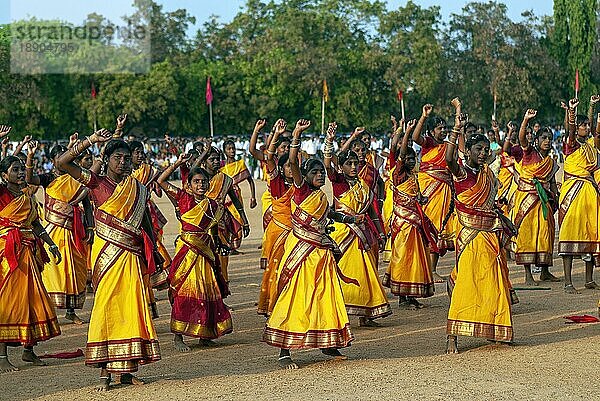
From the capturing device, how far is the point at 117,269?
7.72 meters

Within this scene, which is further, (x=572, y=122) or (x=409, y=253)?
(x=572, y=122)

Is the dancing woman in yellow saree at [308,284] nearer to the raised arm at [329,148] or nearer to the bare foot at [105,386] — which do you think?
the raised arm at [329,148]

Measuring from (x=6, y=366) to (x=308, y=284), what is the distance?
264 cm

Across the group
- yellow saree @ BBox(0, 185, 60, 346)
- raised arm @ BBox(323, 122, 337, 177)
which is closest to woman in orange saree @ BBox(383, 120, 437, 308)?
raised arm @ BBox(323, 122, 337, 177)

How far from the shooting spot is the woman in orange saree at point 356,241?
992 cm

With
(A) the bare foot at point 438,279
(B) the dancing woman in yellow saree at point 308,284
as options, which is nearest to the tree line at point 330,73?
(A) the bare foot at point 438,279

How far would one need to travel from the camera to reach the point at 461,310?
873cm

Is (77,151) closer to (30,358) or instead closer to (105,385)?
(105,385)

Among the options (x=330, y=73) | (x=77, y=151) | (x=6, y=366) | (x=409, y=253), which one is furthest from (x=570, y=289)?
(x=330, y=73)

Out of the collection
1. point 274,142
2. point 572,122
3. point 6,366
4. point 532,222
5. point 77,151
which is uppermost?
point 572,122

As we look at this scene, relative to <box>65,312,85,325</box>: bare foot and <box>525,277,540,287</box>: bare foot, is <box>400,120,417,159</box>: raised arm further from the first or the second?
<box>65,312,85,325</box>: bare foot

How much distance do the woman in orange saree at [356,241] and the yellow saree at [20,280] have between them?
108 inches

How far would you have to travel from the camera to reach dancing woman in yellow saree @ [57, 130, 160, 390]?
765cm

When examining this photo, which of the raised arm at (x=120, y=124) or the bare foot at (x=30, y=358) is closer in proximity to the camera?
the raised arm at (x=120, y=124)
